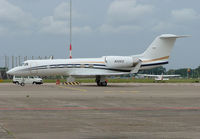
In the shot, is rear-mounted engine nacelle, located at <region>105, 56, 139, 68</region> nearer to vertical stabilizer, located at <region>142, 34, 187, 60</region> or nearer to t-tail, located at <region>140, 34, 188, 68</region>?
t-tail, located at <region>140, 34, 188, 68</region>

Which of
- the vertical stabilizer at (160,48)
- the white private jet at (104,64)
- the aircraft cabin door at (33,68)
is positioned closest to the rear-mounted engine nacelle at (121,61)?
the white private jet at (104,64)

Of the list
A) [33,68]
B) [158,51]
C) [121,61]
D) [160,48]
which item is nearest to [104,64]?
[121,61]

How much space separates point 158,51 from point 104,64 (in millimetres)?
7177

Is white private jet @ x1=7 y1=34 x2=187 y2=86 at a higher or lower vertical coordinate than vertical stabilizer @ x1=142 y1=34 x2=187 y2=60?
lower

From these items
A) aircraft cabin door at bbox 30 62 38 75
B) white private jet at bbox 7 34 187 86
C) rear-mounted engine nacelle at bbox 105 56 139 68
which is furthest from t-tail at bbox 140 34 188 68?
aircraft cabin door at bbox 30 62 38 75

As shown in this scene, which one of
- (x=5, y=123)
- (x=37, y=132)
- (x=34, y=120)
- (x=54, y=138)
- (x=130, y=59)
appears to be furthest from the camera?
(x=130, y=59)

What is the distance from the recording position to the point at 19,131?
9.99 m

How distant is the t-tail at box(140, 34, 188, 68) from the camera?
4744cm

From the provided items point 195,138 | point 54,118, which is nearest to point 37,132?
point 54,118

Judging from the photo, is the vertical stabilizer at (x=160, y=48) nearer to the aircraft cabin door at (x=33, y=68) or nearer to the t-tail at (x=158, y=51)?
the t-tail at (x=158, y=51)

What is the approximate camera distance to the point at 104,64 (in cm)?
4688

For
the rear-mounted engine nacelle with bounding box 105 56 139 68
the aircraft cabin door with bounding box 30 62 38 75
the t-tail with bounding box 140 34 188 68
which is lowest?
the aircraft cabin door with bounding box 30 62 38 75

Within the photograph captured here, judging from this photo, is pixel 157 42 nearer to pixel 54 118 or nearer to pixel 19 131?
pixel 54 118

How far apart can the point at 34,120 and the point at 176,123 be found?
4.67 meters
